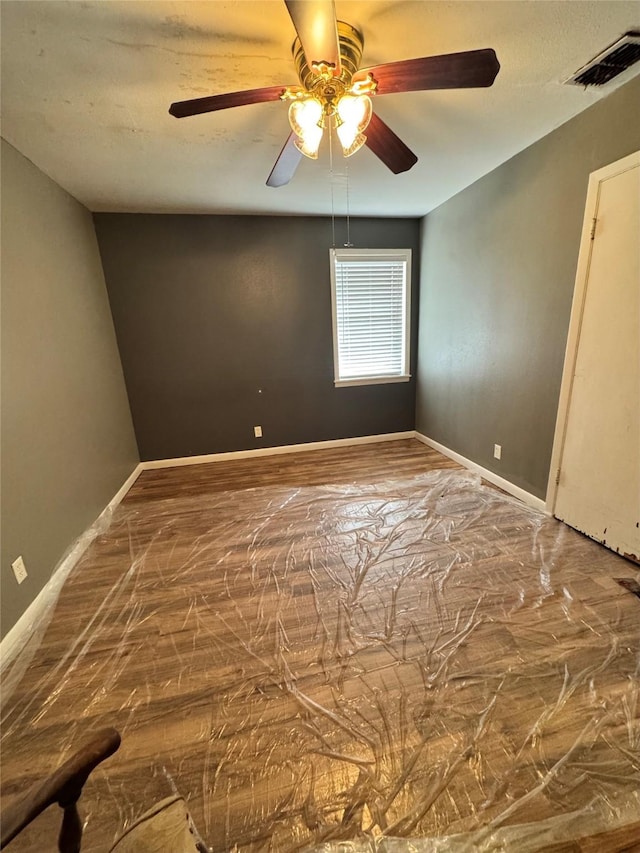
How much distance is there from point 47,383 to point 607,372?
3321mm

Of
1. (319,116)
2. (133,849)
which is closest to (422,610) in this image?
(133,849)

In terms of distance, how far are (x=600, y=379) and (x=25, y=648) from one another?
10.7 feet

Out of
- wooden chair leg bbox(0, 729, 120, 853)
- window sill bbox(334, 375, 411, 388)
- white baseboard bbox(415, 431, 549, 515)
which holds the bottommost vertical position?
white baseboard bbox(415, 431, 549, 515)

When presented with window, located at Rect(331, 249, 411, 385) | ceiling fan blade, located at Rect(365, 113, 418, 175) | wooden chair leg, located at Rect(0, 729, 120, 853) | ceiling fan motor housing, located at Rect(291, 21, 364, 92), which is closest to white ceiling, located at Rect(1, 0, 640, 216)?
ceiling fan motor housing, located at Rect(291, 21, 364, 92)

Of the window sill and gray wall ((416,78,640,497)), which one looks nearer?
gray wall ((416,78,640,497))

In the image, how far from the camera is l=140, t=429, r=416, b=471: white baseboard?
3727 millimetres

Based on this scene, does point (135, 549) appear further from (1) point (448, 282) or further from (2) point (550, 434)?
(1) point (448, 282)

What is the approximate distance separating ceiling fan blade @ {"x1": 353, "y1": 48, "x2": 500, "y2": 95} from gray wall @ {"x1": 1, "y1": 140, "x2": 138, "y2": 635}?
2.06 m

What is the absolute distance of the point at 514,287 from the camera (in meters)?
2.56

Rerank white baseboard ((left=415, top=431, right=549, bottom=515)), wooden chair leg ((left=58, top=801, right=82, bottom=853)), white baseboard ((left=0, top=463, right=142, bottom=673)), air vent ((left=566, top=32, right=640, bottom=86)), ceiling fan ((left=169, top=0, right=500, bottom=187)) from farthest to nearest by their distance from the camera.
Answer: white baseboard ((left=415, top=431, right=549, bottom=515))
white baseboard ((left=0, top=463, right=142, bottom=673))
air vent ((left=566, top=32, right=640, bottom=86))
ceiling fan ((left=169, top=0, right=500, bottom=187))
wooden chair leg ((left=58, top=801, right=82, bottom=853))

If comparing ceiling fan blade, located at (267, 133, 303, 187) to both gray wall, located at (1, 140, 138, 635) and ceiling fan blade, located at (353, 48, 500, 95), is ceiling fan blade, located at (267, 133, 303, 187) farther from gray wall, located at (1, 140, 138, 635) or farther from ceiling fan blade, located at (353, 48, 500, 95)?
gray wall, located at (1, 140, 138, 635)

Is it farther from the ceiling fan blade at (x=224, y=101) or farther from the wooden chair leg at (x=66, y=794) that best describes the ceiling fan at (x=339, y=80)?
the wooden chair leg at (x=66, y=794)

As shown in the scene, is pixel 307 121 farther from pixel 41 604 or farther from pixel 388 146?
pixel 41 604

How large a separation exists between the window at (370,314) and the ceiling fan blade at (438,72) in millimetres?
2412
